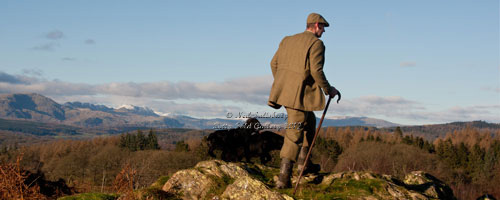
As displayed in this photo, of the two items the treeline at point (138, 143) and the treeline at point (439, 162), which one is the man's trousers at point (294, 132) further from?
the treeline at point (138, 143)

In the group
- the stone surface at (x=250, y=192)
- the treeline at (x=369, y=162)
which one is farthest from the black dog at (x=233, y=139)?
the treeline at (x=369, y=162)

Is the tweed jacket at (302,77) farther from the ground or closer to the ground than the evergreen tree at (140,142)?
farther from the ground

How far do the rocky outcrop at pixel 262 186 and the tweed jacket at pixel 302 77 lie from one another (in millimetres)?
1580

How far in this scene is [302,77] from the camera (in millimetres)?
8523

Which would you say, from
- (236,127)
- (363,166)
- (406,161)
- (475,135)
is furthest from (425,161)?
(236,127)

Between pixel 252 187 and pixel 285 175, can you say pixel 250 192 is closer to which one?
pixel 252 187

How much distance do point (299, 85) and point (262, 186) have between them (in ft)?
7.55

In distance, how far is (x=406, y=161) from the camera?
96312 millimetres

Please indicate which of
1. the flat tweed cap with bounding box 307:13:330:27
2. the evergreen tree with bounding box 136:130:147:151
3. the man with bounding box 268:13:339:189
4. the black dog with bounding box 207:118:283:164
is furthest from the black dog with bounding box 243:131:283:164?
the evergreen tree with bounding box 136:130:147:151

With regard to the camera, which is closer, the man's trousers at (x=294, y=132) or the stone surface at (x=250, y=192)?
the stone surface at (x=250, y=192)

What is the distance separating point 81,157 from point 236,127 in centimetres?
10874

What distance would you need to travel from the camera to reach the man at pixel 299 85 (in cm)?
839

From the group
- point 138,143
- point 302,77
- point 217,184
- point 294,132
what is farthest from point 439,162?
point 217,184

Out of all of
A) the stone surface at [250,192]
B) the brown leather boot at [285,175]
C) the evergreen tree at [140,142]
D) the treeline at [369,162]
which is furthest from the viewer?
the evergreen tree at [140,142]
